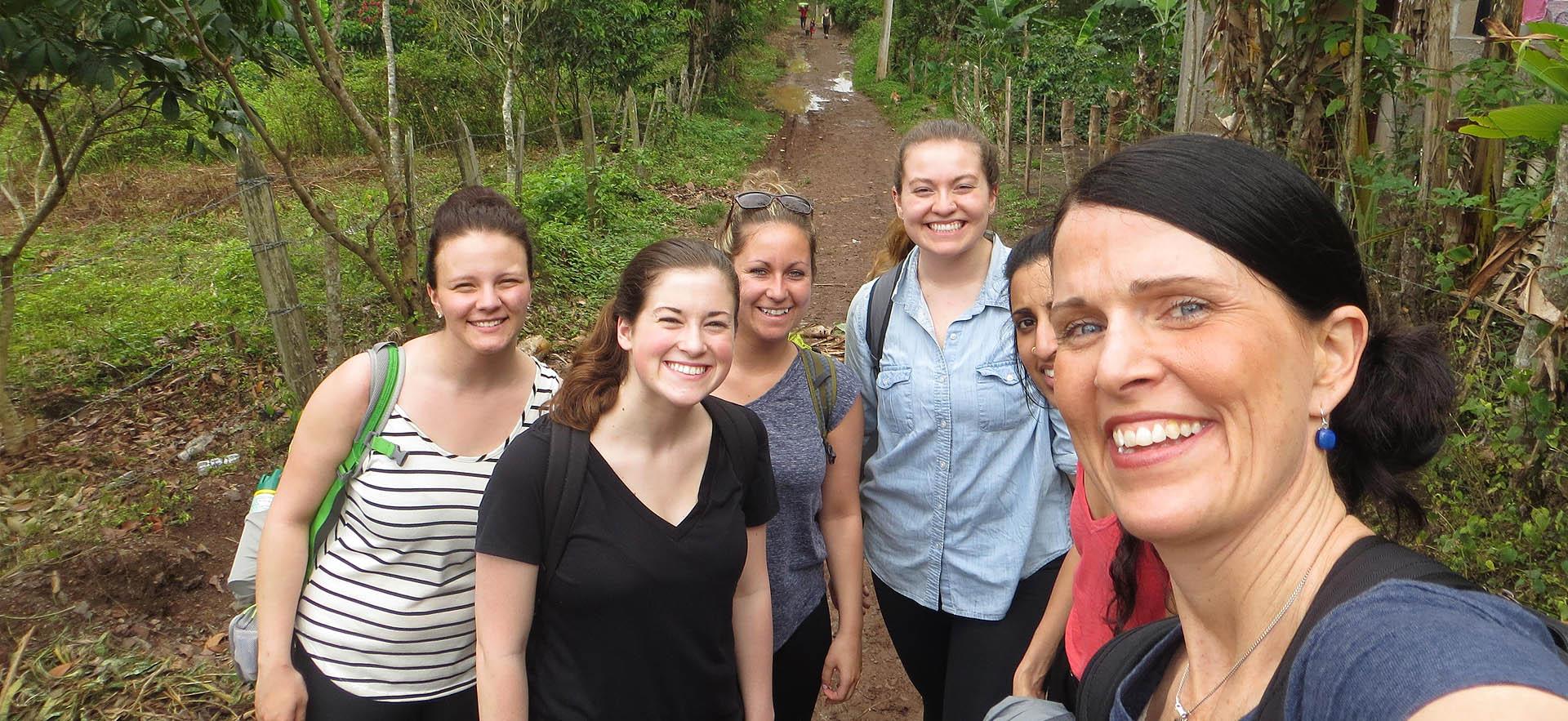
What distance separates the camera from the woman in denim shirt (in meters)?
2.66

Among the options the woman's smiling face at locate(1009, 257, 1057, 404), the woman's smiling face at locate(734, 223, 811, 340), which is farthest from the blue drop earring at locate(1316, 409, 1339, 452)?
the woman's smiling face at locate(734, 223, 811, 340)

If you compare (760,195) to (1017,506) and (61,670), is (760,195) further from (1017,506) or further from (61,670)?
(61,670)

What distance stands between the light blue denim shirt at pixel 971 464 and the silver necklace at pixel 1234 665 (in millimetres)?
1295

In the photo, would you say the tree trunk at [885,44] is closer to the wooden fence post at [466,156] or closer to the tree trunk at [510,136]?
the tree trunk at [510,136]

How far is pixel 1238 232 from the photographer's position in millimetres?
1113

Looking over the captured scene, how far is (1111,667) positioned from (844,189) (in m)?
14.1

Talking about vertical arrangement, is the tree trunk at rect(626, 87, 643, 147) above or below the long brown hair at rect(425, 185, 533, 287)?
below

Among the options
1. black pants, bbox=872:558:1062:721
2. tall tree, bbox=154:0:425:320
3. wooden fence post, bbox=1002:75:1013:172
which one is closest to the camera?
black pants, bbox=872:558:1062:721

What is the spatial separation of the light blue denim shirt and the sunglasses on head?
489 millimetres

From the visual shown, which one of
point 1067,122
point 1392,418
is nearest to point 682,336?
point 1392,418

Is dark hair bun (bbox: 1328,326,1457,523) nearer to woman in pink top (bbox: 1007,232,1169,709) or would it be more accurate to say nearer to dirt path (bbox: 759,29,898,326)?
woman in pink top (bbox: 1007,232,1169,709)

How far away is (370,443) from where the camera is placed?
232 cm

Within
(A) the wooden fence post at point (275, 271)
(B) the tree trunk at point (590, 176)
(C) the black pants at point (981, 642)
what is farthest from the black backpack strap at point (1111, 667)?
(B) the tree trunk at point (590, 176)

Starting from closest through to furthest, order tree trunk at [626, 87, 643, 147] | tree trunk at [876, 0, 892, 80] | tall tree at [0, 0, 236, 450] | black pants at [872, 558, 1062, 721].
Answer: black pants at [872, 558, 1062, 721]
tall tree at [0, 0, 236, 450]
tree trunk at [626, 87, 643, 147]
tree trunk at [876, 0, 892, 80]
